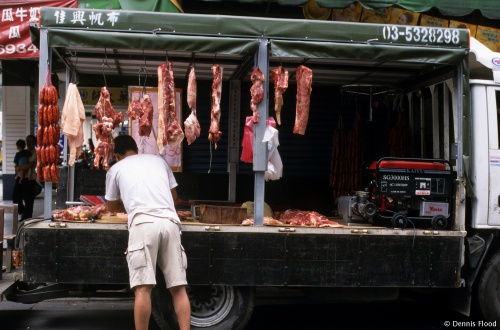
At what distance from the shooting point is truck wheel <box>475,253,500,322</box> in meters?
6.67

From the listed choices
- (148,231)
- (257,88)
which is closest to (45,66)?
(148,231)

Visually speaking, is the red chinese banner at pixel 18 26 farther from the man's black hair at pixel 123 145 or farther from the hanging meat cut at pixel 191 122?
the man's black hair at pixel 123 145

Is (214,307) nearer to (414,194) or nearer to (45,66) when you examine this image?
(414,194)

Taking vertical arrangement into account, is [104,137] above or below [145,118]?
below

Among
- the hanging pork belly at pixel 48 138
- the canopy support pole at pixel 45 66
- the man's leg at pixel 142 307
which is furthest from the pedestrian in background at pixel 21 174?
the man's leg at pixel 142 307

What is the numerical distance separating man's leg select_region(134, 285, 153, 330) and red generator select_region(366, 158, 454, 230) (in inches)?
106

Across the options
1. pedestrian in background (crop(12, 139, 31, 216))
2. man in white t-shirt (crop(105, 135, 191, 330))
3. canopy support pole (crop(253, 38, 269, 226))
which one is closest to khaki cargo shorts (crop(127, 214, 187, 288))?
man in white t-shirt (crop(105, 135, 191, 330))

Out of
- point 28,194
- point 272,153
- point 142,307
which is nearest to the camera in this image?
point 142,307

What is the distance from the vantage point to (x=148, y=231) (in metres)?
5.57

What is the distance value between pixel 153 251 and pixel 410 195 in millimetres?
2910

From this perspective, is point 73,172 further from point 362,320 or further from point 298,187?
point 362,320

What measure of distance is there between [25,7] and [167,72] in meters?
3.85

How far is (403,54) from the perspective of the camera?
21.5 feet

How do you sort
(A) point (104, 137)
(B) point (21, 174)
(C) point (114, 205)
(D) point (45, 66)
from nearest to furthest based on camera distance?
1. (C) point (114, 205)
2. (D) point (45, 66)
3. (A) point (104, 137)
4. (B) point (21, 174)
